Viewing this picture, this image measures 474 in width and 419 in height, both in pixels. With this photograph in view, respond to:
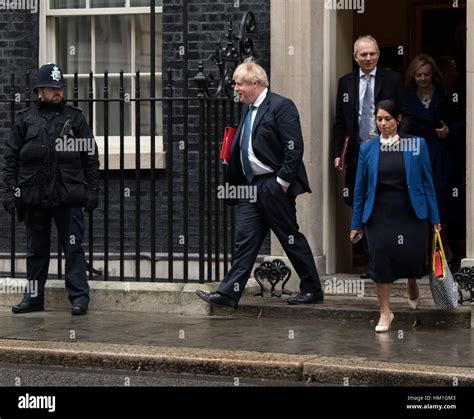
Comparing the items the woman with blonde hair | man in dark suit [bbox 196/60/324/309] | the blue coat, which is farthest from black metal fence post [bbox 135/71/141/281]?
the woman with blonde hair

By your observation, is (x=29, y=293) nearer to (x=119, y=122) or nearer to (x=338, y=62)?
(x=119, y=122)

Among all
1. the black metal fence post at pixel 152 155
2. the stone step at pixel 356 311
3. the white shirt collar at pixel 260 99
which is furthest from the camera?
the black metal fence post at pixel 152 155

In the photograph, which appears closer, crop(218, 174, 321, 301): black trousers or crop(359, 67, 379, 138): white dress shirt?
crop(218, 174, 321, 301): black trousers

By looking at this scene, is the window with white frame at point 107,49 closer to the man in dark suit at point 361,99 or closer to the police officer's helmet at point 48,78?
the police officer's helmet at point 48,78

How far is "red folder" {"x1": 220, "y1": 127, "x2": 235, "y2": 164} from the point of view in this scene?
11.9 m

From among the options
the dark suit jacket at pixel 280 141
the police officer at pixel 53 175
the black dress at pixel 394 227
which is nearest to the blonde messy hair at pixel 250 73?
the dark suit jacket at pixel 280 141

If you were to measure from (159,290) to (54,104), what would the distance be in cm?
175

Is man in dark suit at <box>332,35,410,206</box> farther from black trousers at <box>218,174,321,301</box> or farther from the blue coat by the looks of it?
the blue coat

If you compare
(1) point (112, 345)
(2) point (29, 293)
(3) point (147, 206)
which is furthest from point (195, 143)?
(1) point (112, 345)

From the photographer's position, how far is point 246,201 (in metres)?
11.8

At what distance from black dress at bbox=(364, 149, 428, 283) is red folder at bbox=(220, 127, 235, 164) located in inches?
55.7

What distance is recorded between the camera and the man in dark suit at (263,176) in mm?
11648

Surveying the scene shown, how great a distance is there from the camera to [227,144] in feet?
39.3

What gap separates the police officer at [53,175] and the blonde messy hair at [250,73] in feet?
4.60
